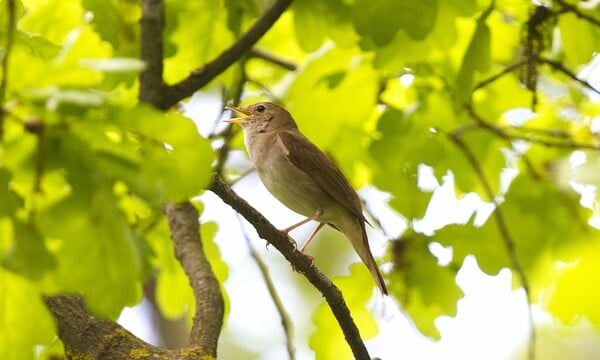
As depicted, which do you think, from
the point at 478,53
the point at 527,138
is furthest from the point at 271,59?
the point at 478,53

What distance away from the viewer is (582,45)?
4.01 m

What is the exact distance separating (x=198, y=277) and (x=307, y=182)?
1.16m

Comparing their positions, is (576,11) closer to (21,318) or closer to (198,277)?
(198,277)

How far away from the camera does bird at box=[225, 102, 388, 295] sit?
5.19 metres

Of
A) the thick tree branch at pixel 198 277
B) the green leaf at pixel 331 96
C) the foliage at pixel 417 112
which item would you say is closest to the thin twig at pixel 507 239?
the foliage at pixel 417 112

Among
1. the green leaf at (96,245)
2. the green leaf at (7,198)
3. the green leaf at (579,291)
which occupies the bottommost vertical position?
the green leaf at (96,245)

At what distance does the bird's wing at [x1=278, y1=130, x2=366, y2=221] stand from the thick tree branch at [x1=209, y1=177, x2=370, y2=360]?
1185 mm

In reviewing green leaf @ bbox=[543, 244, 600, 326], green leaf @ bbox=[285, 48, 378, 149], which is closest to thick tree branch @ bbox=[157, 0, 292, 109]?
green leaf @ bbox=[285, 48, 378, 149]

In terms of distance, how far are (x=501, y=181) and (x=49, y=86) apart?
378cm

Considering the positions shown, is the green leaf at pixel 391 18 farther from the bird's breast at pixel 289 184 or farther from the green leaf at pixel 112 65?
the green leaf at pixel 112 65

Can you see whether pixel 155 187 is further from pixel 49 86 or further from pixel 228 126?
pixel 228 126

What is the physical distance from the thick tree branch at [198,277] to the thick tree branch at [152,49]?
630mm

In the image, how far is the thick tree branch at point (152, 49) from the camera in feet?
14.3

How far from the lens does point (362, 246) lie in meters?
5.03
